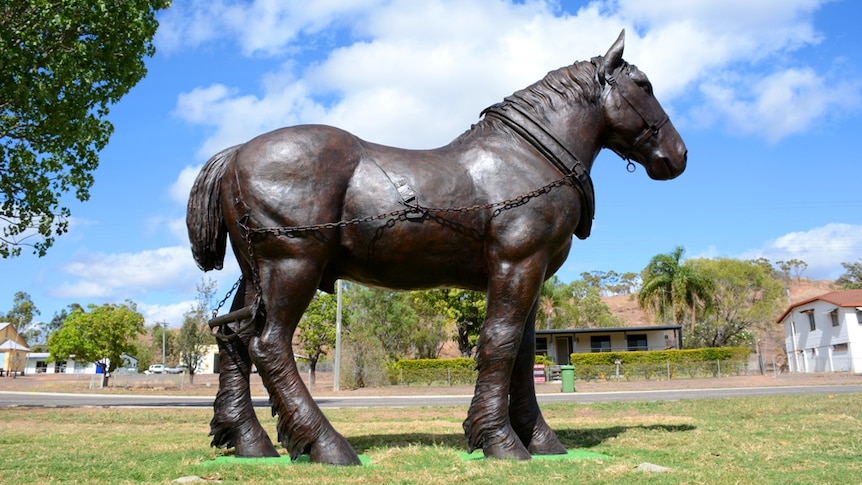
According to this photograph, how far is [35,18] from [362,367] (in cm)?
2338

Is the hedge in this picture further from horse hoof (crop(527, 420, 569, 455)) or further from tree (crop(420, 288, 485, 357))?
horse hoof (crop(527, 420, 569, 455))

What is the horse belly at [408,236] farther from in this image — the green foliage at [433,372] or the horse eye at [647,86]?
the green foliage at [433,372]

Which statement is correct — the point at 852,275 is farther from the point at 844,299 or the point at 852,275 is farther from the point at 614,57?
the point at 614,57

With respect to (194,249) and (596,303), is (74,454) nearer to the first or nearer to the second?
(194,249)

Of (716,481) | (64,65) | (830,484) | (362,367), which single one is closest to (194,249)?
(716,481)

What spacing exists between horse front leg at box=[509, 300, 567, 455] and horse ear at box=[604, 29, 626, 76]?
2285 millimetres

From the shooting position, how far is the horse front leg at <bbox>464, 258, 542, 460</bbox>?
17.3ft

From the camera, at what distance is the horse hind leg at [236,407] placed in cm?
549

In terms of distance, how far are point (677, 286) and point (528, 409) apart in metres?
44.0

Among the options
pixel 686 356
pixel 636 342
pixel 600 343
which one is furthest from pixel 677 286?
pixel 686 356

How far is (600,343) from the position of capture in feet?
165

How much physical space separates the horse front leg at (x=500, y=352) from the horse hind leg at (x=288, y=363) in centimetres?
103

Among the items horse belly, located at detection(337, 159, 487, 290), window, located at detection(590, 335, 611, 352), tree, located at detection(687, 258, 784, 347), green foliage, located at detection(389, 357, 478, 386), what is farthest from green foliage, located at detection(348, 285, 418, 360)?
horse belly, located at detection(337, 159, 487, 290)

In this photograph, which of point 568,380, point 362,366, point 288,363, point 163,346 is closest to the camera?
point 288,363
